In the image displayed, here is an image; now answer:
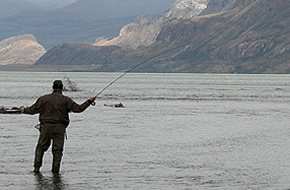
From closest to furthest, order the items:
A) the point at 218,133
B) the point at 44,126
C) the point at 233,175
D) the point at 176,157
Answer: the point at 44,126, the point at 233,175, the point at 176,157, the point at 218,133

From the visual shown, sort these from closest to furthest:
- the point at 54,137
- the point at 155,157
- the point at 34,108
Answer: the point at 34,108 < the point at 54,137 < the point at 155,157

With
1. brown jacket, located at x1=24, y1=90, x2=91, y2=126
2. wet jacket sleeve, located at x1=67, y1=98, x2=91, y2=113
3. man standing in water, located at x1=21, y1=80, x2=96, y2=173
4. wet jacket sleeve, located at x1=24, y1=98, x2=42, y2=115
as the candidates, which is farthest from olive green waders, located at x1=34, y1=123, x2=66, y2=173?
wet jacket sleeve, located at x1=67, y1=98, x2=91, y2=113

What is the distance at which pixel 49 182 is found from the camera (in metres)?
17.1

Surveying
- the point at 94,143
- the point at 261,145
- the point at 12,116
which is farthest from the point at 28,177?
the point at 12,116

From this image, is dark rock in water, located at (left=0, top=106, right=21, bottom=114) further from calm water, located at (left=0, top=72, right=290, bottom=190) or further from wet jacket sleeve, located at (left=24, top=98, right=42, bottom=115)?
wet jacket sleeve, located at (left=24, top=98, right=42, bottom=115)

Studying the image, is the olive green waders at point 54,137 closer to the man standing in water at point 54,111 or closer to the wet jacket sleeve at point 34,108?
the man standing in water at point 54,111

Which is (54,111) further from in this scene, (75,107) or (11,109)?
(11,109)

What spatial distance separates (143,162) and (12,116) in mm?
22629

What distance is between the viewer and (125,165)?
20750 mm

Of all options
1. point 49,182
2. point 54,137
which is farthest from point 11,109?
point 49,182

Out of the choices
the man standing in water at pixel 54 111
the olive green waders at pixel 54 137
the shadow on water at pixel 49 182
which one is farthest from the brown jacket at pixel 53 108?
the shadow on water at pixel 49 182

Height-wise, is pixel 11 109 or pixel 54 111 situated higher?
pixel 11 109

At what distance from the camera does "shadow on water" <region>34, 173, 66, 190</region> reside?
16.4 metres

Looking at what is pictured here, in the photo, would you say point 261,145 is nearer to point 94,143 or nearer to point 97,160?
Result: point 94,143
